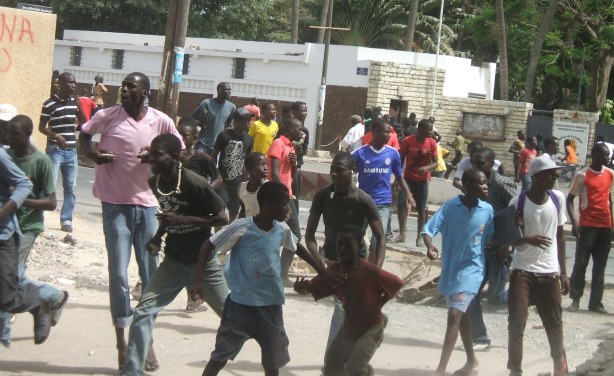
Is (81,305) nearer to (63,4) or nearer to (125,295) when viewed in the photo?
(125,295)

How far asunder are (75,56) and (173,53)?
3014 centimetres

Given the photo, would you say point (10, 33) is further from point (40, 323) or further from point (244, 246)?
point (244, 246)

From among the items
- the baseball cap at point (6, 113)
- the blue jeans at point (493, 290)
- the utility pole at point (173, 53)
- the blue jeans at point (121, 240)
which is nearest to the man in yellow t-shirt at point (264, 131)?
the utility pole at point (173, 53)

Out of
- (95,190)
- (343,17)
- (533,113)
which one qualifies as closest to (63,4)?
(343,17)

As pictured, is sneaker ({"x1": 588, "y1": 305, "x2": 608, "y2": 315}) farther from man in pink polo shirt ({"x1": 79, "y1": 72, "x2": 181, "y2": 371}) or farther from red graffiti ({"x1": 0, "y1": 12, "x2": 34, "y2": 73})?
red graffiti ({"x1": 0, "y1": 12, "x2": 34, "y2": 73})

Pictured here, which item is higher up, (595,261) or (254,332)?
(595,261)

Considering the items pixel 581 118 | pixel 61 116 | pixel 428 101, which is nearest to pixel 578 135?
pixel 581 118

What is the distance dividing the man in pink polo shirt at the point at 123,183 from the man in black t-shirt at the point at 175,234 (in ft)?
0.92

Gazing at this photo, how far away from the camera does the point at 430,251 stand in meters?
6.90

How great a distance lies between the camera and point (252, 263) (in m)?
5.59

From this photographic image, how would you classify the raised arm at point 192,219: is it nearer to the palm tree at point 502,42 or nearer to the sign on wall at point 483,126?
the palm tree at point 502,42

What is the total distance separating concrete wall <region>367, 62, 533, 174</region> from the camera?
33.7 meters

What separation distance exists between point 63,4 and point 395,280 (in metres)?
43.2

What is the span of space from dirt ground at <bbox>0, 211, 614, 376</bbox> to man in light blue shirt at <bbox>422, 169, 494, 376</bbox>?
0.72 m
